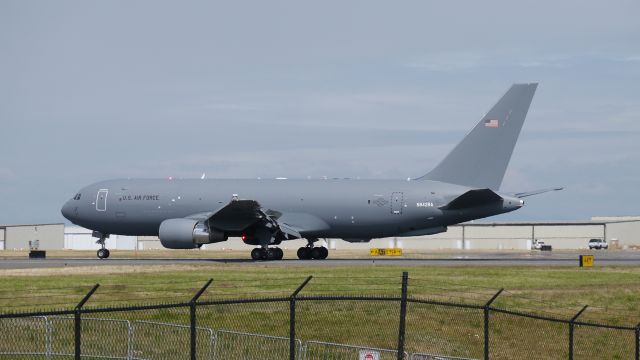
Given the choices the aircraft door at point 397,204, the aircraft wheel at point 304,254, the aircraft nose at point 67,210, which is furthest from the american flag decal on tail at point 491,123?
the aircraft nose at point 67,210

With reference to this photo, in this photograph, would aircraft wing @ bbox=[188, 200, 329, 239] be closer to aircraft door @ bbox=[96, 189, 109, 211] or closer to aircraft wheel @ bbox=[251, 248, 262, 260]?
aircraft wheel @ bbox=[251, 248, 262, 260]

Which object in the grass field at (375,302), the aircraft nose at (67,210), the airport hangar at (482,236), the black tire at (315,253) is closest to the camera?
the grass field at (375,302)

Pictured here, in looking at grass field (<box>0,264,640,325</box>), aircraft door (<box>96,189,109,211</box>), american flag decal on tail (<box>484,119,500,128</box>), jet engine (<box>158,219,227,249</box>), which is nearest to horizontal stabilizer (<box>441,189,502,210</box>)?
american flag decal on tail (<box>484,119,500,128</box>)

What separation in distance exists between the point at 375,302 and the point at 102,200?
2948 cm

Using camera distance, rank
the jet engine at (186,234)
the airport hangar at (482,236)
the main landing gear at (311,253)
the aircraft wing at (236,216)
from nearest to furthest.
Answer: the aircraft wing at (236,216)
the jet engine at (186,234)
the main landing gear at (311,253)
the airport hangar at (482,236)

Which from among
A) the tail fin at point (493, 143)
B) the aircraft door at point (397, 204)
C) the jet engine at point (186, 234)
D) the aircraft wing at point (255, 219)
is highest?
the tail fin at point (493, 143)

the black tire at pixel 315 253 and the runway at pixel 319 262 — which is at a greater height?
the black tire at pixel 315 253

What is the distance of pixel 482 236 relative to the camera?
454ft

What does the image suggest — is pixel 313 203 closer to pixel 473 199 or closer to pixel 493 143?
pixel 473 199

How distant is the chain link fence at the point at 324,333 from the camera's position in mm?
22375

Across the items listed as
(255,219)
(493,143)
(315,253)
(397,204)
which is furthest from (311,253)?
(493,143)

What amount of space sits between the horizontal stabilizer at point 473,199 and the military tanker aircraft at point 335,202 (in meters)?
0.05

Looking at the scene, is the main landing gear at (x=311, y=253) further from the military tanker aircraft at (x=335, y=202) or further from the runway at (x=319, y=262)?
the runway at (x=319, y=262)

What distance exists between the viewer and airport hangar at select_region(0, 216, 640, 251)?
429 feet
